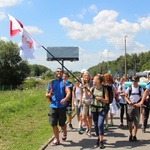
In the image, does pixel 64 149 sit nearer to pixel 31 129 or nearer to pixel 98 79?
pixel 98 79

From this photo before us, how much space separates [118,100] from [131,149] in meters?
3.93

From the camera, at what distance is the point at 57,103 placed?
8.02 metres

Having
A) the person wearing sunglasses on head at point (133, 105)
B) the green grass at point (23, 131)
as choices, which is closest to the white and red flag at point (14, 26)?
the green grass at point (23, 131)

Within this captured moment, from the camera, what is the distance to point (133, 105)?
338 inches

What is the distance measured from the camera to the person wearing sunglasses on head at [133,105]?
854 cm

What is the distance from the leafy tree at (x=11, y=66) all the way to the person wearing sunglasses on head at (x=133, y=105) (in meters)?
68.0

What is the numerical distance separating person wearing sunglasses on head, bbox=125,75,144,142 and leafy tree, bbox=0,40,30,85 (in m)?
68.0

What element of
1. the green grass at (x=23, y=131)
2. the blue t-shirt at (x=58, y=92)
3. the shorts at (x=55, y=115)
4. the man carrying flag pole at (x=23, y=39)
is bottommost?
the green grass at (x=23, y=131)

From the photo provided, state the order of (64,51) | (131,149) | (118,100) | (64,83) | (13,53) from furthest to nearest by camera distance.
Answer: (13,53)
(64,51)
(118,100)
(64,83)
(131,149)

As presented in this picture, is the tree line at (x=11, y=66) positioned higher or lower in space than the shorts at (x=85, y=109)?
higher

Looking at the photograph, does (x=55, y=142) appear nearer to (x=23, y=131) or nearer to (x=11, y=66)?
(x=23, y=131)

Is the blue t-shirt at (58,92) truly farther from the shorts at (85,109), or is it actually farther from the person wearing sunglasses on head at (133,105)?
the person wearing sunglasses on head at (133,105)

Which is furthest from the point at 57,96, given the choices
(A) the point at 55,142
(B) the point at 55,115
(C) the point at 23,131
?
(C) the point at 23,131

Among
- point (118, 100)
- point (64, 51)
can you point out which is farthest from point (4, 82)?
point (118, 100)
